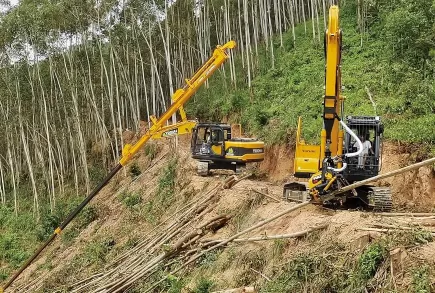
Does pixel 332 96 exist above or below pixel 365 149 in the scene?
above

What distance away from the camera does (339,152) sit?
1017 cm

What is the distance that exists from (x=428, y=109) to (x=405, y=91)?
1474 mm

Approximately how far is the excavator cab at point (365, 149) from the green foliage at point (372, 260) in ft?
11.4

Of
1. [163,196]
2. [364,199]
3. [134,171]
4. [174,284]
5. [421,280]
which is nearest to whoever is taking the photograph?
[421,280]

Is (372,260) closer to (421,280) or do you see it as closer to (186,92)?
(421,280)

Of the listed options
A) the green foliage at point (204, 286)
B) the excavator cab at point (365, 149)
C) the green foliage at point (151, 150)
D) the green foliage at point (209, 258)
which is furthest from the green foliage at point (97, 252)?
the green foliage at point (151, 150)

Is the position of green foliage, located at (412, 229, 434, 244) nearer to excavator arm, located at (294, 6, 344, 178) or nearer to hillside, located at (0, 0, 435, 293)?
hillside, located at (0, 0, 435, 293)

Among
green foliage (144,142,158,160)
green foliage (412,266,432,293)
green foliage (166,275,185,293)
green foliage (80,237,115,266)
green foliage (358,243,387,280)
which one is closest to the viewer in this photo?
green foliage (412,266,432,293)

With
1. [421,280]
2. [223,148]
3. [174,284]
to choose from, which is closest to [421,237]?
[421,280]

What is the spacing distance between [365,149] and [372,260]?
4056 mm

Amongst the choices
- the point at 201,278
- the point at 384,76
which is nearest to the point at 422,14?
the point at 384,76

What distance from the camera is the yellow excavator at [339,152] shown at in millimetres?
9539

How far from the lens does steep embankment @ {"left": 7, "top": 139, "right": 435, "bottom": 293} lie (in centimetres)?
654

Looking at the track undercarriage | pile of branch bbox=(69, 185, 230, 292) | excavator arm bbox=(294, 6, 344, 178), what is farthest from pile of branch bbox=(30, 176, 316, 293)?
excavator arm bbox=(294, 6, 344, 178)
